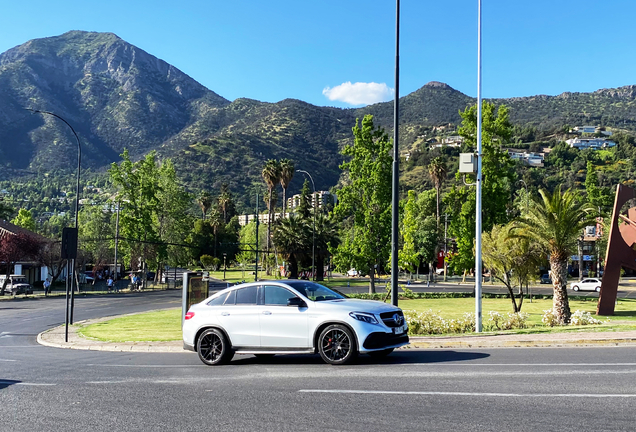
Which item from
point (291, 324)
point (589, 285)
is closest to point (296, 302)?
point (291, 324)

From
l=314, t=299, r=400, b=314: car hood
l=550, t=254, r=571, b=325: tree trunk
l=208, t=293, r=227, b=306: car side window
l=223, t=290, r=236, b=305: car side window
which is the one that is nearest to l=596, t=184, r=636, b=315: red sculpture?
l=550, t=254, r=571, b=325: tree trunk

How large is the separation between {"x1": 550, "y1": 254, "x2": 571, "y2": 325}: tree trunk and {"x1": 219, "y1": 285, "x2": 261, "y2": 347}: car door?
1566 cm

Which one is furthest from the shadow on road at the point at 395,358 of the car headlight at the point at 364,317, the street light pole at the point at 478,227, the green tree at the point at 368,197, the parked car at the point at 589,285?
the parked car at the point at 589,285

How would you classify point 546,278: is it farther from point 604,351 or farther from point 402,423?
point 402,423

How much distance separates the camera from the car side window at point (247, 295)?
40.1 ft

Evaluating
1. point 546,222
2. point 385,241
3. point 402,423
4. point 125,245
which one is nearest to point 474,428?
point 402,423

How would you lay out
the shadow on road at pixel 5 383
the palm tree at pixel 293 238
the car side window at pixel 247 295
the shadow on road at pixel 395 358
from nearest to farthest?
the shadow on road at pixel 5 383 < the shadow on road at pixel 395 358 < the car side window at pixel 247 295 < the palm tree at pixel 293 238

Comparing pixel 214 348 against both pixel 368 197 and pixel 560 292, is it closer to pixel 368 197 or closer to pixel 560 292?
pixel 560 292

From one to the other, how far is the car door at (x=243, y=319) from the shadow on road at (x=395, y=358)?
0.74 metres

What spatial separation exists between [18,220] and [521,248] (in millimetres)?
82096

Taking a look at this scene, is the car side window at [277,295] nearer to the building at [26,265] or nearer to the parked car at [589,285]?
the building at [26,265]

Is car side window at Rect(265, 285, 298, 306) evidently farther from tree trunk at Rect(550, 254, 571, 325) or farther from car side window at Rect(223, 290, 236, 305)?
tree trunk at Rect(550, 254, 571, 325)

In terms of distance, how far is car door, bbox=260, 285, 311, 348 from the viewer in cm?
1145

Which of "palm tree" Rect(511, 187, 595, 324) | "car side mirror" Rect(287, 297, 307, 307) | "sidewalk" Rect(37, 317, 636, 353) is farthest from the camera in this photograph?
"palm tree" Rect(511, 187, 595, 324)
